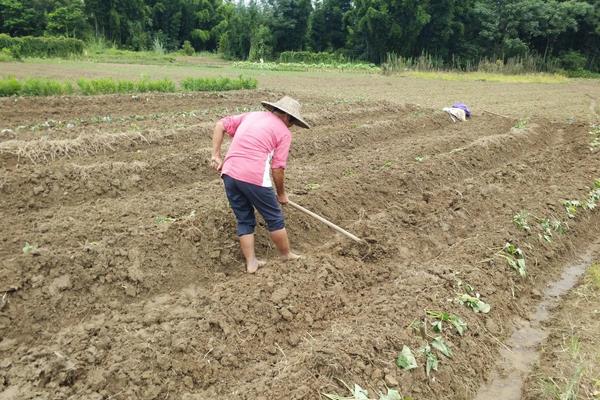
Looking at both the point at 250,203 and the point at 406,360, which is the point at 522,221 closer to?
the point at 406,360

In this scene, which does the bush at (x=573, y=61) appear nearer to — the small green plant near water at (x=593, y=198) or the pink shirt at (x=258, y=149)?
the small green plant near water at (x=593, y=198)

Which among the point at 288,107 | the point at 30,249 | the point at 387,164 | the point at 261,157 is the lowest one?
the point at 30,249

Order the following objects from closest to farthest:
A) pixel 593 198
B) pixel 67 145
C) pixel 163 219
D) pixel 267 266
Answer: pixel 267 266
pixel 163 219
pixel 593 198
pixel 67 145

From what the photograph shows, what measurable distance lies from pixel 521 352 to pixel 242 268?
273 centimetres

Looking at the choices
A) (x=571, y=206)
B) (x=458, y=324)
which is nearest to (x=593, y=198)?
(x=571, y=206)

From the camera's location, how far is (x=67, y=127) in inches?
375

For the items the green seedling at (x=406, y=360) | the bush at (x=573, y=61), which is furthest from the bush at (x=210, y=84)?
the bush at (x=573, y=61)

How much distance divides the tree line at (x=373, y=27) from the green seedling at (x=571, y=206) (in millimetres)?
37072

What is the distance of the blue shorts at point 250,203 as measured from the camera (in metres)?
4.44

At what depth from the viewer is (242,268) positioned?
494cm

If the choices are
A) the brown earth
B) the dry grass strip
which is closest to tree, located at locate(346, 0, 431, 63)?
the dry grass strip

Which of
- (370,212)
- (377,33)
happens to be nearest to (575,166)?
(370,212)

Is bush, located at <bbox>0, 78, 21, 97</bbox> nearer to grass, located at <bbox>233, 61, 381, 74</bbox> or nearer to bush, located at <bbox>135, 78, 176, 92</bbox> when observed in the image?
bush, located at <bbox>135, 78, 176, 92</bbox>

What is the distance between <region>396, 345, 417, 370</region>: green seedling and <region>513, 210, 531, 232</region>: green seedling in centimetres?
313
